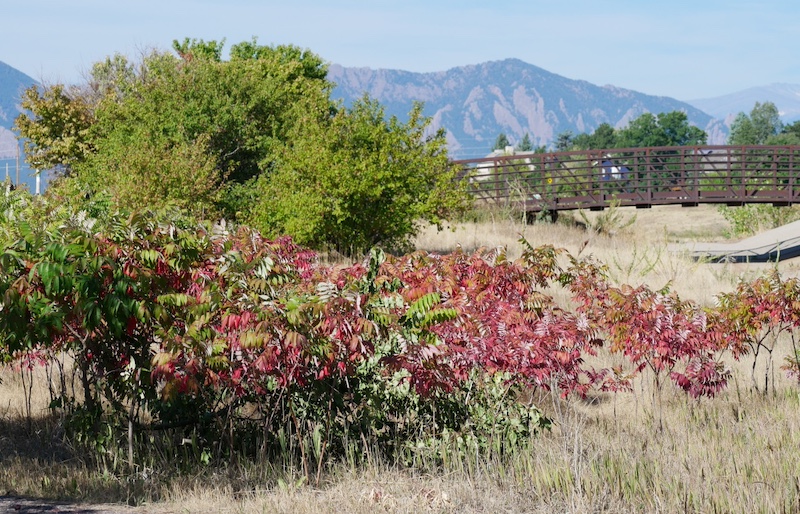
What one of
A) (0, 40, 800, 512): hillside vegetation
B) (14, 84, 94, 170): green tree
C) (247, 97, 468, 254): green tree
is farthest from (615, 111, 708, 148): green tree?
(0, 40, 800, 512): hillside vegetation

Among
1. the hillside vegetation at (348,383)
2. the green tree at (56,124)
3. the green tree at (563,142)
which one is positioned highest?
the green tree at (563,142)

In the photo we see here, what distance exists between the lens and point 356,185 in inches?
722

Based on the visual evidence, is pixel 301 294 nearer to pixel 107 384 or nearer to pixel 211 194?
pixel 107 384

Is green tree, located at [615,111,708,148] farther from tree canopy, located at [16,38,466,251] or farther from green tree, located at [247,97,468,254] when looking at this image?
green tree, located at [247,97,468,254]

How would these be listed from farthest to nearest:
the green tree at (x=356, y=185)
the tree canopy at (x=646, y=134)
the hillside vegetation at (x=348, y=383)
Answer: the tree canopy at (x=646, y=134)
the green tree at (x=356, y=185)
the hillside vegetation at (x=348, y=383)

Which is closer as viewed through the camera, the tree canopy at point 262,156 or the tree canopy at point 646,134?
the tree canopy at point 262,156

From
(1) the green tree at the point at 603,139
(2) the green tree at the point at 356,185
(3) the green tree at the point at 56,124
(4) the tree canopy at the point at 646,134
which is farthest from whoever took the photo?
(4) the tree canopy at the point at 646,134

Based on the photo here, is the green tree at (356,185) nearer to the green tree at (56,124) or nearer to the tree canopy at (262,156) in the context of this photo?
the tree canopy at (262,156)

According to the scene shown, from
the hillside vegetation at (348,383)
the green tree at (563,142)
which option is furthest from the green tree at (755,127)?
the hillside vegetation at (348,383)

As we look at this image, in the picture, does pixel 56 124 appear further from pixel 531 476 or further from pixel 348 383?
pixel 531 476

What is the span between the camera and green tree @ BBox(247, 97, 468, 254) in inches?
727

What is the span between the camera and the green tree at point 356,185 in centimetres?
1847

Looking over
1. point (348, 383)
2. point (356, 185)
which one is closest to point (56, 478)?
point (348, 383)

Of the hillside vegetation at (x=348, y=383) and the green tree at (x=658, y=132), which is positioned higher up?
the green tree at (x=658, y=132)
